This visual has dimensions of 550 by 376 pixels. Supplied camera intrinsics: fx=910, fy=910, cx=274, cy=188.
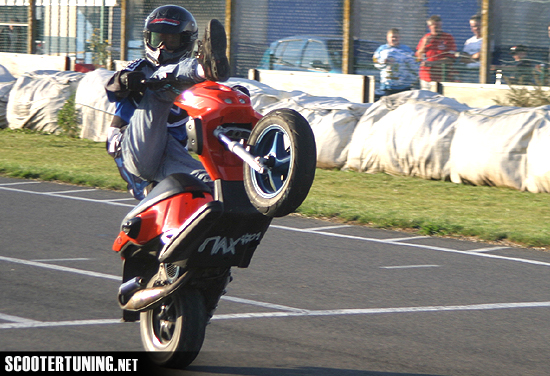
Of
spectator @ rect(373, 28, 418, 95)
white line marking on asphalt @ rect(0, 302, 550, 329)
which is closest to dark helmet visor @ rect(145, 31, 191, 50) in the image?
white line marking on asphalt @ rect(0, 302, 550, 329)

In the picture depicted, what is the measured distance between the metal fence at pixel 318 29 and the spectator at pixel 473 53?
2 cm

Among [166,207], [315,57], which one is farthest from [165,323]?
[315,57]

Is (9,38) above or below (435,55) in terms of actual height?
above

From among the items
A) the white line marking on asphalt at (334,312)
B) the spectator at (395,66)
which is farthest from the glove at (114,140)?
the spectator at (395,66)

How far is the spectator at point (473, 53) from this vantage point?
1480 cm

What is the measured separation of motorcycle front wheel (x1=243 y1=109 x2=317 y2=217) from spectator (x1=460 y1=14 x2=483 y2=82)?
37.3 ft

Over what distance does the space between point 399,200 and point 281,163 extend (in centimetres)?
736

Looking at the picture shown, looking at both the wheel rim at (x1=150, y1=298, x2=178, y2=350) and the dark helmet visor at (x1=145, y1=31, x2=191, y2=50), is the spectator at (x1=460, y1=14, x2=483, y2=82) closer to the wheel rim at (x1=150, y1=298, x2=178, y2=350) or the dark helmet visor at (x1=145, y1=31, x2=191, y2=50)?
the dark helmet visor at (x1=145, y1=31, x2=191, y2=50)

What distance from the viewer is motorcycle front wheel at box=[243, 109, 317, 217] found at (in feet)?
13.0

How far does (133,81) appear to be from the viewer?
14.3ft

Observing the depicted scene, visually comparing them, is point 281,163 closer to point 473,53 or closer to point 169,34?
point 169,34

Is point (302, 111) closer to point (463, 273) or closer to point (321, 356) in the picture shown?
point (463, 273)

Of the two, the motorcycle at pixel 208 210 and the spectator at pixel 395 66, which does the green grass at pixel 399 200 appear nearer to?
the spectator at pixel 395 66

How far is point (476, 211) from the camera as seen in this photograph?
414 inches
